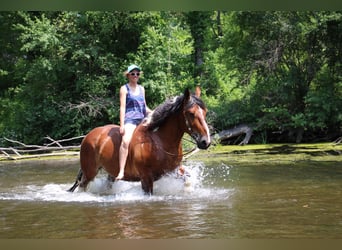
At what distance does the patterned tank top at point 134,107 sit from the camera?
471 cm

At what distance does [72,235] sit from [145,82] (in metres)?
10.1

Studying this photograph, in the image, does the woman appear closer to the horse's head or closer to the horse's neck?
the horse's neck

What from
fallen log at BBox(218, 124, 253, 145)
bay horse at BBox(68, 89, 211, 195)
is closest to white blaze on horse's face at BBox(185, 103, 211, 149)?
bay horse at BBox(68, 89, 211, 195)

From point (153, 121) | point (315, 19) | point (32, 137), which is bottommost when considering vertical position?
point (32, 137)

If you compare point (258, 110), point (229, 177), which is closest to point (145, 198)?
point (229, 177)

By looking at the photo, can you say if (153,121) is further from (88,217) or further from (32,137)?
(32,137)

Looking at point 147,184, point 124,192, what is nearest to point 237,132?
point 124,192

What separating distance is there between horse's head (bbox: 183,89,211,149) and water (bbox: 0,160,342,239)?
0.50 metres

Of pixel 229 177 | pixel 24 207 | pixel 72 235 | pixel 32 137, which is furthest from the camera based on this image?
pixel 32 137

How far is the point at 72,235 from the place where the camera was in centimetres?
334

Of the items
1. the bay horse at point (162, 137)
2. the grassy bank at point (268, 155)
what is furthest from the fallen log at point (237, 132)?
the bay horse at point (162, 137)

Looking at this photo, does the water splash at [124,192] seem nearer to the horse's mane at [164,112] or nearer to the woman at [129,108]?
the woman at [129,108]

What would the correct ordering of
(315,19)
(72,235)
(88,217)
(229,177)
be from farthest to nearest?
1. (315,19)
2. (229,177)
3. (88,217)
4. (72,235)

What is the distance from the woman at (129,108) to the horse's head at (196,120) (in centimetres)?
48
